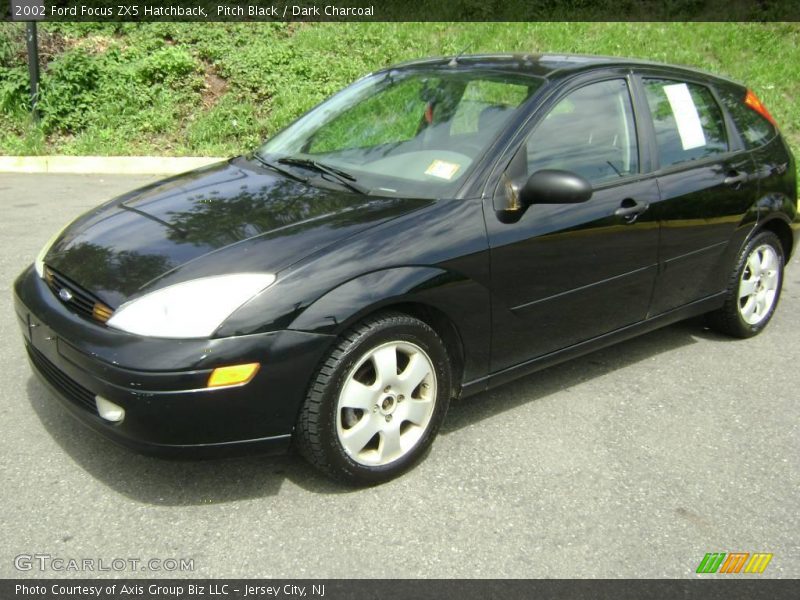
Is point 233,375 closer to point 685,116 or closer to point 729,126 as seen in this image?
point 685,116

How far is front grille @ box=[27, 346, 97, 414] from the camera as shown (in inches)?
120

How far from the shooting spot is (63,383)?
10.4 feet

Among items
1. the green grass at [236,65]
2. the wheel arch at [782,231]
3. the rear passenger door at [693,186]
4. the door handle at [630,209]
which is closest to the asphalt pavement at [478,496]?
the rear passenger door at [693,186]

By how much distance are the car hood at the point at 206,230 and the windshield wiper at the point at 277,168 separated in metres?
0.04

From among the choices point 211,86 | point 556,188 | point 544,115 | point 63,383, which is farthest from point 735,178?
point 211,86

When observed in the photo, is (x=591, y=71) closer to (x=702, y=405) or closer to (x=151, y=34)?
(x=702, y=405)

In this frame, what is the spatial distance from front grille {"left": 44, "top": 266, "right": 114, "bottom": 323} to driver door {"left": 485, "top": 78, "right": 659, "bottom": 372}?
1511 mm

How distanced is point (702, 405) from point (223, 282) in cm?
247

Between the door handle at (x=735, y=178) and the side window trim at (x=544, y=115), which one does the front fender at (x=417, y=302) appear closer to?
the side window trim at (x=544, y=115)

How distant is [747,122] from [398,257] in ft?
8.95

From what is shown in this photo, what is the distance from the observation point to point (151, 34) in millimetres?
11594

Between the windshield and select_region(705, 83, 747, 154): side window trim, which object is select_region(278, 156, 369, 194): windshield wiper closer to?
the windshield

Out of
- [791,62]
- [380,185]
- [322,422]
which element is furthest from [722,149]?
[791,62]

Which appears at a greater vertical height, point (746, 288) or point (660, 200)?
point (660, 200)
